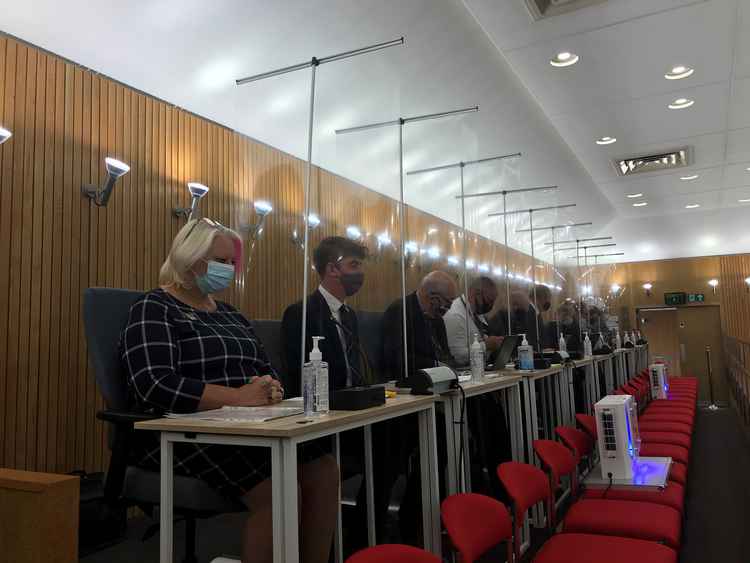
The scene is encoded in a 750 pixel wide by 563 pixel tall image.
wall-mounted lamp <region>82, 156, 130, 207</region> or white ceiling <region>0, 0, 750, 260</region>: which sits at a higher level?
white ceiling <region>0, 0, 750, 260</region>

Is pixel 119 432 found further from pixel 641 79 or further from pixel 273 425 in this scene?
pixel 641 79

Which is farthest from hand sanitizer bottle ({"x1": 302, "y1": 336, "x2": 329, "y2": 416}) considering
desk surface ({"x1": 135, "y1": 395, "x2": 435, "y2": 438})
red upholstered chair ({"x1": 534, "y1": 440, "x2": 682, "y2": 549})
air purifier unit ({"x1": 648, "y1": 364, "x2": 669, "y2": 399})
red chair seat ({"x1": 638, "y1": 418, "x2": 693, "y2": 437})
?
air purifier unit ({"x1": 648, "y1": 364, "x2": 669, "y2": 399})

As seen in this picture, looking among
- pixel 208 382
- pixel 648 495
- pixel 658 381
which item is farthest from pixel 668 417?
pixel 208 382

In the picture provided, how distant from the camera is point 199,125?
4059mm

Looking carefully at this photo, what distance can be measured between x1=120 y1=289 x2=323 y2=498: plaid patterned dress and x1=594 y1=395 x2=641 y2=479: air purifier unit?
4.89 feet

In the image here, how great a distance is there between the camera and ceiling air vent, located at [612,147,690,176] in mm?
6674

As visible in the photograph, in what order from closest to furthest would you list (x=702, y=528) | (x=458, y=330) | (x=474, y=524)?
(x=474, y=524) → (x=702, y=528) → (x=458, y=330)

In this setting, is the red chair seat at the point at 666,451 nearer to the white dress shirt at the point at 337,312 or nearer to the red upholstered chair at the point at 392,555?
the white dress shirt at the point at 337,312

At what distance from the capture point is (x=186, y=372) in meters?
1.93

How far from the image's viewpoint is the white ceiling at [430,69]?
121 inches

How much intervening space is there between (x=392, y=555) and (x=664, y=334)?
12926 mm

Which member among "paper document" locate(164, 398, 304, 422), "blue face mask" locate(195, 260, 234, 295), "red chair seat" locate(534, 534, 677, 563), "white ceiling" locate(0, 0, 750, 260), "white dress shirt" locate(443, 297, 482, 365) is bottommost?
"red chair seat" locate(534, 534, 677, 563)

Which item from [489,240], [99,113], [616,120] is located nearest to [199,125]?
[99,113]

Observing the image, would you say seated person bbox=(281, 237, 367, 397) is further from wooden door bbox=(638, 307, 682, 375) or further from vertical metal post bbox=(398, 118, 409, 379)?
wooden door bbox=(638, 307, 682, 375)
